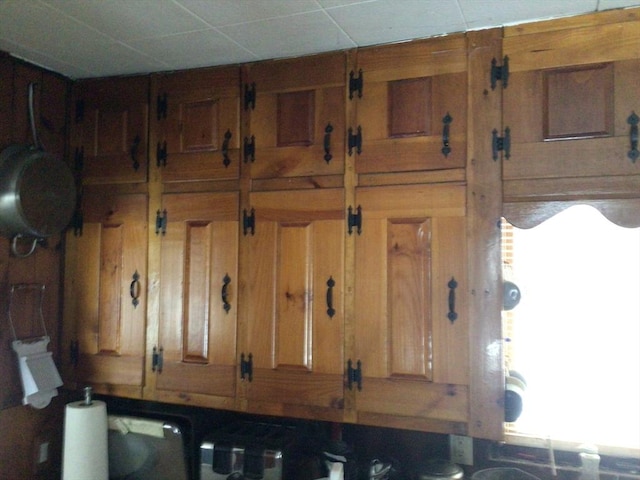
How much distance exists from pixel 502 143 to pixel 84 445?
1.71m

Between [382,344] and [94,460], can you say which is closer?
[382,344]

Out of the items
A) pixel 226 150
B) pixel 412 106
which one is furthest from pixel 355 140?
pixel 226 150

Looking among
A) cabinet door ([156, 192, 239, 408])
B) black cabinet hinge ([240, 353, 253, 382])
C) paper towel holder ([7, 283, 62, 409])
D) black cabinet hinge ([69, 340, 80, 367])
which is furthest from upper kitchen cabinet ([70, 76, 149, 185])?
black cabinet hinge ([240, 353, 253, 382])

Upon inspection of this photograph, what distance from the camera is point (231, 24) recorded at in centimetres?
154

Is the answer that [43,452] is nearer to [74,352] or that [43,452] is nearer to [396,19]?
[74,352]

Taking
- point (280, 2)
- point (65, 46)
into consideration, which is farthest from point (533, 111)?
point (65, 46)

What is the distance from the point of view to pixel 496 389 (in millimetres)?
1474

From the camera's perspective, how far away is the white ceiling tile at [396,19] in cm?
142

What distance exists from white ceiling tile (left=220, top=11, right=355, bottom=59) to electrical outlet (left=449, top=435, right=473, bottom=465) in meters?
Answer: 1.37

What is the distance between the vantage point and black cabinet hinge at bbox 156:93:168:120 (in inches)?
76.4

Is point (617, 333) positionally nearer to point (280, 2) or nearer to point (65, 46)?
point (280, 2)

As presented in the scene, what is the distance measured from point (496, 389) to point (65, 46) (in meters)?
1.77

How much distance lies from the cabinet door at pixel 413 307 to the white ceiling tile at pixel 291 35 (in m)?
0.49

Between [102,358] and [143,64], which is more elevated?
[143,64]
